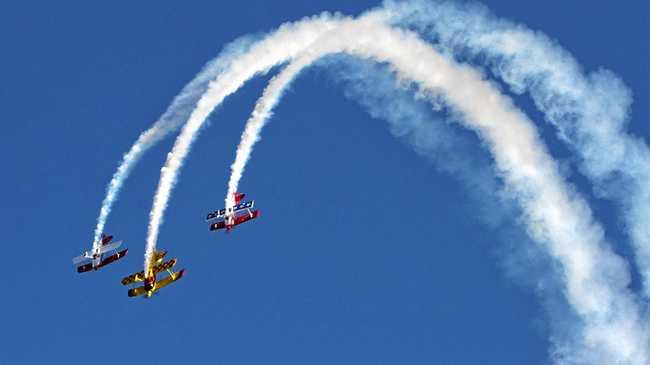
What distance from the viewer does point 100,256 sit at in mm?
85312

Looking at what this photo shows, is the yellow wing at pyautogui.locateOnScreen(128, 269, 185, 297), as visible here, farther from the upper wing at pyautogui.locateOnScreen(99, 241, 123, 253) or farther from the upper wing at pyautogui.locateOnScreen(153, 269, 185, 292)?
the upper wing at pyautogui.locateOnScreen(99, 241, 123, 253)

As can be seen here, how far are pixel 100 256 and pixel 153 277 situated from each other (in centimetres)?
260

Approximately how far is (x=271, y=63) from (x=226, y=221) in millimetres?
9979

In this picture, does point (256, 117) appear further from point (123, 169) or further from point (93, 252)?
point (93, 252)

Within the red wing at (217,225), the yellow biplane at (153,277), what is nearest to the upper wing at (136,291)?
the yellow biplane at (153,277)

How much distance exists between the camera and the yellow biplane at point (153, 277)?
84.6 metres

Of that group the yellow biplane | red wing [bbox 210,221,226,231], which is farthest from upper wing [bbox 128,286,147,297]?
red wing [bbox 210,221,226,231]

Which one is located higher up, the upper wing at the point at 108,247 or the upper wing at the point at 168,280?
the upper wing at the point at 108,247

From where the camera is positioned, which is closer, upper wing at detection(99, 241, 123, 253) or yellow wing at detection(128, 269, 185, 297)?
upper wing at detection(99, 241, 123, 253)

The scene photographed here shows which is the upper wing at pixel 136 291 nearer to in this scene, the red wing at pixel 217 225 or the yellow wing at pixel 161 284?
the yellow wing at pixel 161 284

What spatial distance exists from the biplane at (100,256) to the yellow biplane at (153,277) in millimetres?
1211

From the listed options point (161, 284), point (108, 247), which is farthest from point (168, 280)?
point (108, 247)

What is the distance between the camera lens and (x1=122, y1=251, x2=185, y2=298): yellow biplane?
84.6 meters

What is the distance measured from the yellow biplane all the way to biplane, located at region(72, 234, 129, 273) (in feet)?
3.97
